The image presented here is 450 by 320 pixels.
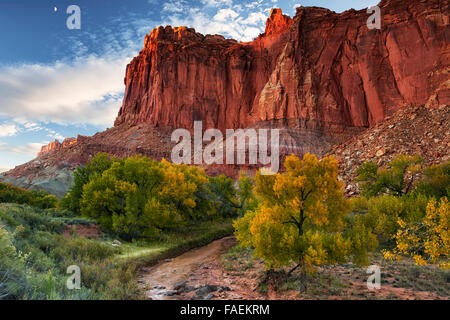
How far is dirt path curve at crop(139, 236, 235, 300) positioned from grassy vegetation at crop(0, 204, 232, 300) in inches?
25.0

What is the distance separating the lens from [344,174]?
1228 inches

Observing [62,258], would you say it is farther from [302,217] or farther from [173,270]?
[302,217]

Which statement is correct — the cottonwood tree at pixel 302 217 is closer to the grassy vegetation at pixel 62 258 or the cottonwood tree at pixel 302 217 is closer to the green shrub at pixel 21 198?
the grassy vegetation at pixel 62 258

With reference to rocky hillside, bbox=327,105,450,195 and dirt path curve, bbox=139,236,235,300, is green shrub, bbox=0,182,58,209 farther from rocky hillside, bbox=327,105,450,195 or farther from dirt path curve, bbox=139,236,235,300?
rocky hillside, bbox=327,105,450,195

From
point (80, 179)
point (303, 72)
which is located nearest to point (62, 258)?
point (80, 179)

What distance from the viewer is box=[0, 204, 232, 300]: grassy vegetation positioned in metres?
7.11

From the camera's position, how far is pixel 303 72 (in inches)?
2472

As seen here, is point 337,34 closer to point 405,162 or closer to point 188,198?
point 405,162

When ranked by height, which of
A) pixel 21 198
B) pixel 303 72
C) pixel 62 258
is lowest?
pixel 62 258

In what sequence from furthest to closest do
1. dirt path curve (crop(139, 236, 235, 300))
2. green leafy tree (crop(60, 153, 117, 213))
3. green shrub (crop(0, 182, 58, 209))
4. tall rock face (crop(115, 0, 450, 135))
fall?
tall rock face (crop(115, 0, 450, 135)), green shrub (crop(0, 182, 58, 209)), green leafy tree (crop(60, 153, 117, 213)), dirt path curve (crop(139, 236, 235, 300))

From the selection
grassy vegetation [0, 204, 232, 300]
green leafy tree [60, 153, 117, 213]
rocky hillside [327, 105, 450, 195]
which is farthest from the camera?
rocky hillside [327, 105, 450, 195]

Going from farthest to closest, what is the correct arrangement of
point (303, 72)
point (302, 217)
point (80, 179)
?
point (303, 72)
point (80, 179)
point (302, 217)

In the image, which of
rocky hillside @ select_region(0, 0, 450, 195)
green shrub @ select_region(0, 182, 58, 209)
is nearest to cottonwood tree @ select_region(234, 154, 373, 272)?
rocky hillside @ select_region(0, 0, 450, 195)

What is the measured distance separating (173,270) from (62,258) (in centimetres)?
522
